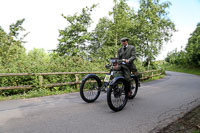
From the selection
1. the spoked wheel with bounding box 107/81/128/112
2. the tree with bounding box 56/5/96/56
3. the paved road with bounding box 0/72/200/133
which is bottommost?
the paved road with bounding box 0/72/200/133

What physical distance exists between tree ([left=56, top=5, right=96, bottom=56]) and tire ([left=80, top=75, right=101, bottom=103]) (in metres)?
18.3

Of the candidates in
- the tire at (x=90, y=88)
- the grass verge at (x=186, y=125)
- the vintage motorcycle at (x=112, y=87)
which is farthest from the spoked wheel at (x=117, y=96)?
the grass verge at (x=186, y=125)

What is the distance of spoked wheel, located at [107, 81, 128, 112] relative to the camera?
4.30m

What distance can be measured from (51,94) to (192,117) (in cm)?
532

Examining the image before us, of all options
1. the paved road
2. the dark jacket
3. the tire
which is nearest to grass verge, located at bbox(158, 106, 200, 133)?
the paved road

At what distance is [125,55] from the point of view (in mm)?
5695

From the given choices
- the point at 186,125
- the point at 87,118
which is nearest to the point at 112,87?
the point at 87,118

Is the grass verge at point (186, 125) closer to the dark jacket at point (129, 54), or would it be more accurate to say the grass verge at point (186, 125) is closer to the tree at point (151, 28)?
the dark jacket at point (129, 54)

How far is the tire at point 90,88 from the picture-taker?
5182mm

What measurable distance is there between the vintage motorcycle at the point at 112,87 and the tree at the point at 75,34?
60.2 feet

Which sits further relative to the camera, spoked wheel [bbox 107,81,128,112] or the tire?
the tire

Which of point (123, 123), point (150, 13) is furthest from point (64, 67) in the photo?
point (150, 13)

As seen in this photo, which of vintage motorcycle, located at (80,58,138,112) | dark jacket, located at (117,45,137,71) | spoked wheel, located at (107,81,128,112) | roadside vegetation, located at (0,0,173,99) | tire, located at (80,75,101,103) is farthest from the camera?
roadside vegetation, located at (0,0,173,99)

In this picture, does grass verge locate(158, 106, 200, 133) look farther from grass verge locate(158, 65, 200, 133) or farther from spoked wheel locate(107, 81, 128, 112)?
spoked wheel locate(107, 81, 128, 112)
